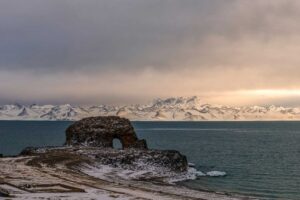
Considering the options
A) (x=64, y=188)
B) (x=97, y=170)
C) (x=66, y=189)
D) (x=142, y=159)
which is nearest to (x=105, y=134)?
(x=142, y=159)

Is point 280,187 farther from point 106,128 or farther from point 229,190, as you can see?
point 106,128

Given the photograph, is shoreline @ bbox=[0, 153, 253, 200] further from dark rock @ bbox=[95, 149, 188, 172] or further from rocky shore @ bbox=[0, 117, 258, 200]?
dark rock @ bbox=[95, 149, 188, 172]

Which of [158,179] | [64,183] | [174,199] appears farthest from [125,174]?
[174,199]

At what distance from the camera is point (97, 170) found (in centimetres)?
6022

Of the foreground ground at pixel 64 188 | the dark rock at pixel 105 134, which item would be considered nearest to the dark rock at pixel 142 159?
the foreground ground at pixel 64 188

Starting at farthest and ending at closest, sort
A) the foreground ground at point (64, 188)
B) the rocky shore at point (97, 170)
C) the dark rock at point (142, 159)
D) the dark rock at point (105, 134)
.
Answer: the dark rock at point (105, 134) → the dark rock at point (142, 159) → the rocky shore at point (97, 170) → the foreground ground at point (64, 188)

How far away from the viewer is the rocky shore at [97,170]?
3928 centimetres

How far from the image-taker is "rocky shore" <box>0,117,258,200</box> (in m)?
39.3

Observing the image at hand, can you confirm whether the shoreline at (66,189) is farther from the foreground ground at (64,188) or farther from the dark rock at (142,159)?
the dark rock at (142,159)

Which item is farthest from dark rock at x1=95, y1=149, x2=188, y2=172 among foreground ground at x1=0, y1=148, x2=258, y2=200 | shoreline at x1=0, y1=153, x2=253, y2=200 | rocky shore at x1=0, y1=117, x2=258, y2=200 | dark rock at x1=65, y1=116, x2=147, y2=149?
dark rock at x1=65, y1=116, x2=147, y2=149

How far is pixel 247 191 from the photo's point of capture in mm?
54312

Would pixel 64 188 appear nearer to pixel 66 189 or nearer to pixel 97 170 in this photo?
pixel 66 189

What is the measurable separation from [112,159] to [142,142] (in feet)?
55.7

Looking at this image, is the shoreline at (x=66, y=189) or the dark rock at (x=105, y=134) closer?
the shoreline at (x=66, y=189)
